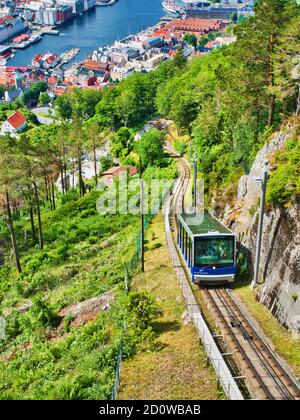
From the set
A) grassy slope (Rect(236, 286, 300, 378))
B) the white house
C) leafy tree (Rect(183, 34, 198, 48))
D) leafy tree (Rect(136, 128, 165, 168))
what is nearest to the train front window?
grassy slope (Rect(236, 286, 300, 378))

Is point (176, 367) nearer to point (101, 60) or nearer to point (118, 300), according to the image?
point (118, 300)

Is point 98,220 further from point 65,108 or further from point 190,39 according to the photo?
point 190,39

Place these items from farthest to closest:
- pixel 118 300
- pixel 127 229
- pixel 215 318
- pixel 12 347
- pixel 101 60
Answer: pixel 101 60
pixel 127 229
pixel 12 347
pixel 118 300
pixel 215 318

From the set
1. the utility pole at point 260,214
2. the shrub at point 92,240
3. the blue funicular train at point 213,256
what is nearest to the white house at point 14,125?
the shrub at point 92,240

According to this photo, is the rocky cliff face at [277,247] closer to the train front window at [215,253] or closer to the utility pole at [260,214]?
the utility pole at [260,214]

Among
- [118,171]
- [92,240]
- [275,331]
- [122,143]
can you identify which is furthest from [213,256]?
[122,143]

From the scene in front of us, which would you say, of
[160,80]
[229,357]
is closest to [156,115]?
[160,80]

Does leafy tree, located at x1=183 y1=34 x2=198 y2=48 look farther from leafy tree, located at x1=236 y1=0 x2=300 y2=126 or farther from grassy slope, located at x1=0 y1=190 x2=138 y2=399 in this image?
leafy tree, located at x1=236 y1=0 x2=300 y2=126
